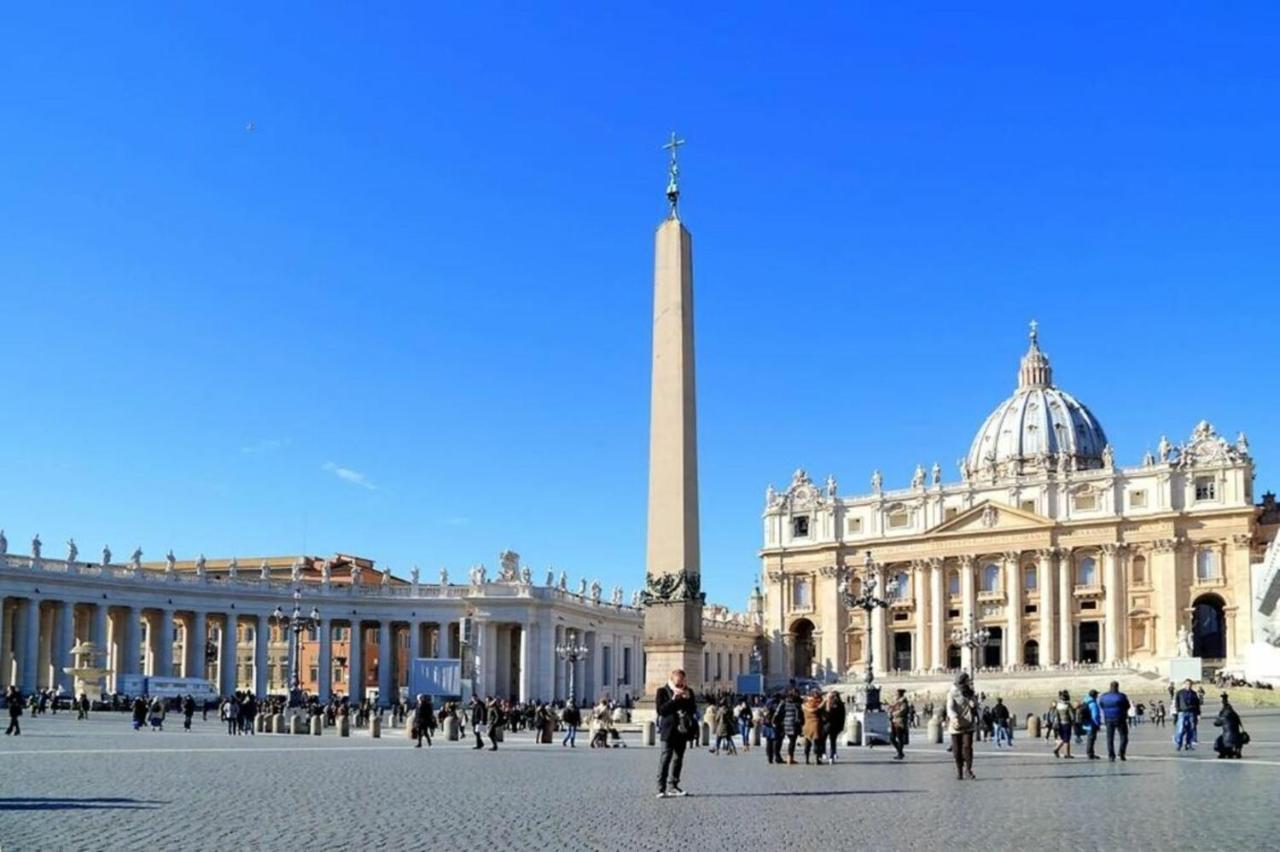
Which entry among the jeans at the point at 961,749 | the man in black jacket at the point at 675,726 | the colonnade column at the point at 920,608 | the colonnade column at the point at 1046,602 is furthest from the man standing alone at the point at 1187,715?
the colonnade column at the point at 920,608

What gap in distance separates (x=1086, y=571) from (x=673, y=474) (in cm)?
7338

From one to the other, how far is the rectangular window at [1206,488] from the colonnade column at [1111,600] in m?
6.03

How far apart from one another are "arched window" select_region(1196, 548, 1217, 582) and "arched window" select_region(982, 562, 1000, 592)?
1325 centimetres

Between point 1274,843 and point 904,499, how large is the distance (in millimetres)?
95302

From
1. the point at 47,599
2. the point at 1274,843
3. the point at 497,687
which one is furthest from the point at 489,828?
the point at 497,687

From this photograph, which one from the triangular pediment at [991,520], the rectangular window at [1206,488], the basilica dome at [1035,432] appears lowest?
the triangular pediment at [991,520]

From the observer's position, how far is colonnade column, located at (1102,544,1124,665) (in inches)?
3629

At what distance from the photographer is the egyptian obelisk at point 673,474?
28797mm

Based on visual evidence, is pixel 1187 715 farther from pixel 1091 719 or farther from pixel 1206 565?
pixel 1206 565

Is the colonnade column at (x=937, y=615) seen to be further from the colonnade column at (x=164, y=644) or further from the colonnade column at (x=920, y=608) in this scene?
the colonnade column at (x=164, y=644)

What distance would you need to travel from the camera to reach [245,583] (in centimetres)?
6675

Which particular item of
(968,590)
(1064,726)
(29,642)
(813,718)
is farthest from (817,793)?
(968,590)

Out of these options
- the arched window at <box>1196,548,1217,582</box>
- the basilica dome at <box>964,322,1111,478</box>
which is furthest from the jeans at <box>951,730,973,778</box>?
the basilica dome at <box>964,322,1111,478</box>

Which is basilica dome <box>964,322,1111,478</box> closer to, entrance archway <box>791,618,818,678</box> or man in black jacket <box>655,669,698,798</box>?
entrance archway <box>791,618,818,678</box>
